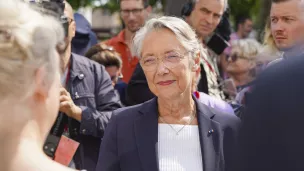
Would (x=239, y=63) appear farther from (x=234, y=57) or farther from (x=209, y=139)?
(x=209, y=139)

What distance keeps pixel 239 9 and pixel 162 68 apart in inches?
538

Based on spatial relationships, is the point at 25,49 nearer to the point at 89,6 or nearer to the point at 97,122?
the point at 97,122

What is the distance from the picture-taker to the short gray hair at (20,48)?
6.88 feet

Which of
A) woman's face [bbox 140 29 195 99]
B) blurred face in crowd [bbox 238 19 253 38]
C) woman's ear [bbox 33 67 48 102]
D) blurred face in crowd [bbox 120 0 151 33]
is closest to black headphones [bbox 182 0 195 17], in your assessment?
blurred face in crowd [bbox 120 0 151 33]

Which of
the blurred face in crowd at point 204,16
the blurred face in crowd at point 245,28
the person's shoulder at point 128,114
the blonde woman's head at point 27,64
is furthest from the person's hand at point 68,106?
the blurred face in crowd at point 245,28

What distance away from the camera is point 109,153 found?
3.98 m

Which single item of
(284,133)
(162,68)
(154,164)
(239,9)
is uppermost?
(284,133)

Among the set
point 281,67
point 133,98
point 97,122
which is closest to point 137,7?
point 133,98

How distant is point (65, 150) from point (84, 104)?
1.62ft

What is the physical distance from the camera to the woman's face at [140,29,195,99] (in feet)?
13.8

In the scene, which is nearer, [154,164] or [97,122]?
[154,164]

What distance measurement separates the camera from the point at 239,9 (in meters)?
17.5

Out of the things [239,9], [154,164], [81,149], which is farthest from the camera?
[239,9]

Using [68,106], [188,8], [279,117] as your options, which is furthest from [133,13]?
[279,117]
